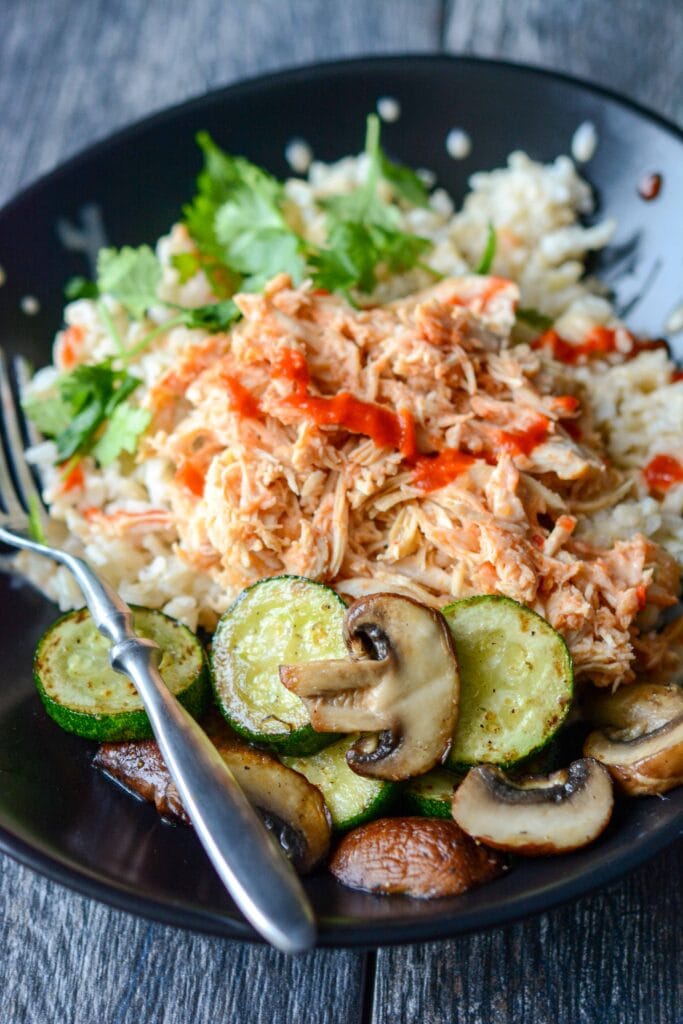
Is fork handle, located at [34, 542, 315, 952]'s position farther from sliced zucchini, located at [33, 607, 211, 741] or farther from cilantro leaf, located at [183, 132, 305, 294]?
cilantro leaf, located at [183, 132, 305, 294]

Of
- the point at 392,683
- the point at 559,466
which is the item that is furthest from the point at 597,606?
the point at 392,683

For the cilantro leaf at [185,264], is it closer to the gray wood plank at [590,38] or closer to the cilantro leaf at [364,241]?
the cilantro leaf at [364,241]

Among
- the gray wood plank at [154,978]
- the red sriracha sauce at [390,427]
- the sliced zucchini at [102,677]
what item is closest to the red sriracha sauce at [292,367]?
the red sriracha sauce at [390,427]

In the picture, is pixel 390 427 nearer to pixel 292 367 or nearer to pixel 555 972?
pixel 292 367

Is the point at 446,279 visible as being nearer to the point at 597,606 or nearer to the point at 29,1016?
the point at 597,606

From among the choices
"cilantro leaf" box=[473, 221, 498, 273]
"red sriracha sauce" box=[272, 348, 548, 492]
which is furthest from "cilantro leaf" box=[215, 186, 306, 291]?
"red sriracha sauce" box=[272, 348, 548, 492]

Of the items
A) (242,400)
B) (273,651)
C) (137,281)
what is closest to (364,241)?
(137,281)

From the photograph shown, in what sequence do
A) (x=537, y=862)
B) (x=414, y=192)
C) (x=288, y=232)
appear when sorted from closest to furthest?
(x=537, y=862) → (x=288, y=232) → (x=414, y=192)
